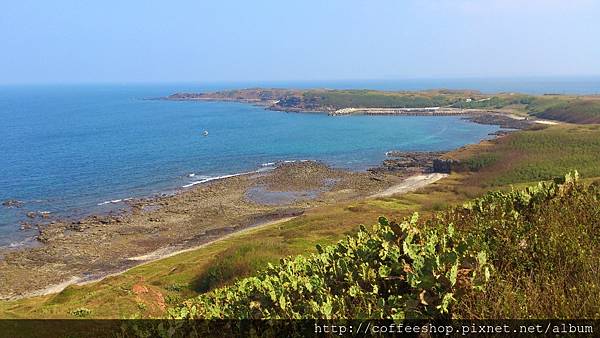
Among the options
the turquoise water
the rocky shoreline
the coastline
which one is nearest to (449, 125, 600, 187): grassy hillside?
the coastline

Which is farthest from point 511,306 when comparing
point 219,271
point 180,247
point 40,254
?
point 40,254

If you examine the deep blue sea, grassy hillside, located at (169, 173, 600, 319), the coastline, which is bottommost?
the coastline

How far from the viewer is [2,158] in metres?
125

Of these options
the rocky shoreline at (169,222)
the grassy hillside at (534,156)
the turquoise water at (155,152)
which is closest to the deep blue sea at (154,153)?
the turquoise water at (155,152)

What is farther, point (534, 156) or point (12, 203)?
point (534, 156)

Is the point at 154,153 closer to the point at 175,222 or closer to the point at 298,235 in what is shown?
the point at 175,222

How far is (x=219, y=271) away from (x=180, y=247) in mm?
29248

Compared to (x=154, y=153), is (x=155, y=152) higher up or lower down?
higher up

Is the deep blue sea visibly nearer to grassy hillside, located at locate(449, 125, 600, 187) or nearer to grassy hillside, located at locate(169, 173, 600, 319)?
grassy hillside, located at locate(449, 125, 600, 187)

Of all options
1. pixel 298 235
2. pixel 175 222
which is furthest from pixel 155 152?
pixel 298 235

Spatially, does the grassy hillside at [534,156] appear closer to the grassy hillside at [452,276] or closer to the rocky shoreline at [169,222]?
the rocky shoreline at [169,222]

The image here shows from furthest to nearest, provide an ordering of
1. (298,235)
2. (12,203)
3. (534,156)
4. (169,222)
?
(534,156) → (12,203) → (169,222) → (298,235)

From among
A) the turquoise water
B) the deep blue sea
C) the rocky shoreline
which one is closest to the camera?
the rocky shoreline

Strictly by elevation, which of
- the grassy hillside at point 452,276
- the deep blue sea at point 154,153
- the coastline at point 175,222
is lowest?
the coastline at point 175,222
